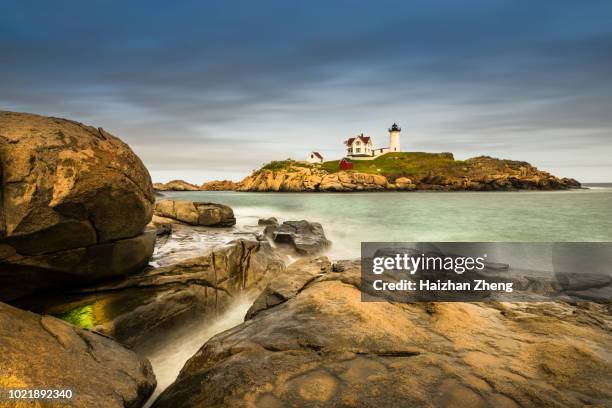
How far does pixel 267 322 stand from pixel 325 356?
1.57 metres

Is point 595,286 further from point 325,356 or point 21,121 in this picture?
point 21,121

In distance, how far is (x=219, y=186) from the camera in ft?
528

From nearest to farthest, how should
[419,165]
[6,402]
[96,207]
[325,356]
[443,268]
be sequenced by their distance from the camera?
[6,402] → [325,356] → [96,207] → [443,268] → [419,165]

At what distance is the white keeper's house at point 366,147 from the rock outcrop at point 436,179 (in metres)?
24.6

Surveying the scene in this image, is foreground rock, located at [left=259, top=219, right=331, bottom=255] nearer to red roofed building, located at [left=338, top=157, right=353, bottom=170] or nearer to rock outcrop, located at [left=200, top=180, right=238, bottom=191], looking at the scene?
red roofed building, located at [left=338, top=157, right=353, bottom=170]

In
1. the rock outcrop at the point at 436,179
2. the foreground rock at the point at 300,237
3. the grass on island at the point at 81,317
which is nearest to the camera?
the grass on island at the point at 81,317

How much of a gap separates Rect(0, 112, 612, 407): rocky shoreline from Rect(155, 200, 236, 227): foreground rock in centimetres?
754

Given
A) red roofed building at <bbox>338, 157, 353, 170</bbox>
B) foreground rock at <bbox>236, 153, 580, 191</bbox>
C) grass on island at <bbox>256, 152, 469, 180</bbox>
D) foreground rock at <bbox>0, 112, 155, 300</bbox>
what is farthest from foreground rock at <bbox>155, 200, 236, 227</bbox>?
red roofed building at <bbox>338, 157, 353, 170</bbox>

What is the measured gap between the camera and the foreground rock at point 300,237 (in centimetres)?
1556

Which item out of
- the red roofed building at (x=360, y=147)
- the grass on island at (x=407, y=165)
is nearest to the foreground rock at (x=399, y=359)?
the grass on island at (x=407, y=165)

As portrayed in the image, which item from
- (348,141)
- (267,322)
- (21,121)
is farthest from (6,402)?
(348,141)

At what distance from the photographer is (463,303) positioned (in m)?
6.34

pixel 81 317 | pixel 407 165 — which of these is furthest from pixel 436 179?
pixel 81 317

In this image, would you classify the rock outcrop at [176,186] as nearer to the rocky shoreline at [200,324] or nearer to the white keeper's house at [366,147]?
the white keeper's house at [366,147]
